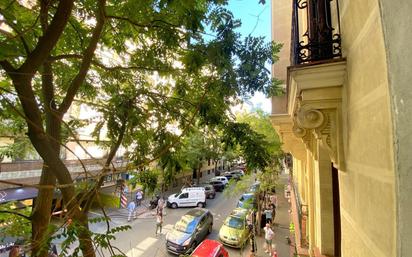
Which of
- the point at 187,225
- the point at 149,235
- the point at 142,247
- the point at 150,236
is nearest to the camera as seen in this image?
the point at 142,247

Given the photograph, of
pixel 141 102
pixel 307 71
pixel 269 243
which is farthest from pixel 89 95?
pixel 269 243

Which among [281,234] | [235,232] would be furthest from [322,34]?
[281,234]

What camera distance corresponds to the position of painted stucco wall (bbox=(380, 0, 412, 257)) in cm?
98

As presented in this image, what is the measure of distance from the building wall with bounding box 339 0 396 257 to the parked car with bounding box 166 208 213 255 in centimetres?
1143

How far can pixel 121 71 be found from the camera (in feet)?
17.6

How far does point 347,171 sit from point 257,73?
82.1 inches

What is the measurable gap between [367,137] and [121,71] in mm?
4960

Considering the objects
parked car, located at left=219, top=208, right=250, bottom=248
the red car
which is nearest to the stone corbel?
the red car

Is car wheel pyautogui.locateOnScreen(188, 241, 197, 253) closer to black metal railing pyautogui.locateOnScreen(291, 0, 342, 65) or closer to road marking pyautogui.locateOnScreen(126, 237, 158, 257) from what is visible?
road marking pyautogui.locateOnScreen(126, 237, 158, 257)

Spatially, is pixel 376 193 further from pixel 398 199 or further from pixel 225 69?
pixel 225 69

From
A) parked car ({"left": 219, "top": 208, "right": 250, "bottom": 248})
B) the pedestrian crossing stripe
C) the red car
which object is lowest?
the pedestrian crossing stripe

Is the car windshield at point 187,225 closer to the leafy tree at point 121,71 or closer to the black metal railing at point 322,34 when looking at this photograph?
the leafy tree at point 121,71

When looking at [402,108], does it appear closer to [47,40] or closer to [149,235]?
[47,40]

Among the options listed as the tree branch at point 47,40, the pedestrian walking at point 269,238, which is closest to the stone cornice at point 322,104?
the tree branch at point 47,40
